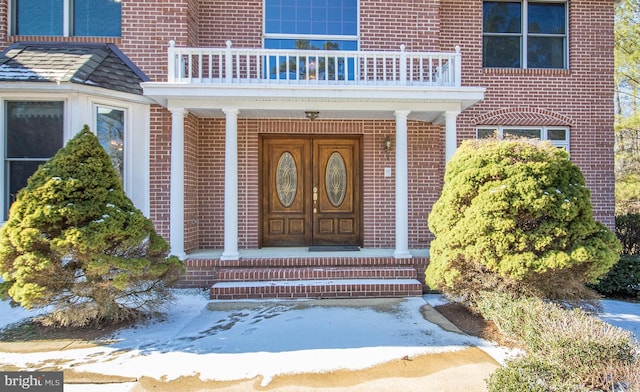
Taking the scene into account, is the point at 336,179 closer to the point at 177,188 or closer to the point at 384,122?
the point at 384,122

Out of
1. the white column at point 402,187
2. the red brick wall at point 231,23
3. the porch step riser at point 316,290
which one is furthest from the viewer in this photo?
the red brick wall at point 231,23

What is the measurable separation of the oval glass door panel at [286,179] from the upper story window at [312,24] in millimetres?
2364

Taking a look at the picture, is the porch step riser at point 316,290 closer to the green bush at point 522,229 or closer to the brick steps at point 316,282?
the brick steps at point 316,282

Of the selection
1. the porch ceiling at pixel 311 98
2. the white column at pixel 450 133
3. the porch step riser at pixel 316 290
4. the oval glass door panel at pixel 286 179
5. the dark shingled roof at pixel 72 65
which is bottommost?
the porch step riser at pixel 316 290

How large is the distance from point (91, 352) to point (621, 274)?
789 cm

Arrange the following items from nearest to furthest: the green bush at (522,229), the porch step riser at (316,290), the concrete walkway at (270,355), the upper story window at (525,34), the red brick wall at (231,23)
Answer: the concrete walkway at (270,355)
the green bush at (522,229)
the porch step riser at (316,290)
the red brick wall at (231,23)
the upper story window at (525,34)

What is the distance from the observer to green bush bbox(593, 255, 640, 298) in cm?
623

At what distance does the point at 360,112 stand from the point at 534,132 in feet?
13.4

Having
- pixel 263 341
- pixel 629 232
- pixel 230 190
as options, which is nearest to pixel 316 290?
pixel 263 341

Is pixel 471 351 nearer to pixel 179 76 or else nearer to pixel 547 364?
pixel 547 364

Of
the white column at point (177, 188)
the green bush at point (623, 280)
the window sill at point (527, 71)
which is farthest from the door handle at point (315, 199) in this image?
the green bush at point (623, 280)

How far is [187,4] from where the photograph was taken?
22.5 ft

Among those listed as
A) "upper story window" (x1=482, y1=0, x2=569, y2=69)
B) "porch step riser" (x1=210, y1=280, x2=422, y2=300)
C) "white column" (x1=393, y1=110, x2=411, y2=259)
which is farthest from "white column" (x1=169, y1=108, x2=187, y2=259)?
"upper story window" (x1=482, y1=0, x2=569, y2=69)

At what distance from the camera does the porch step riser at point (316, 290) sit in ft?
18.6
